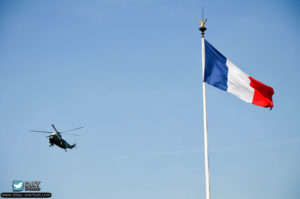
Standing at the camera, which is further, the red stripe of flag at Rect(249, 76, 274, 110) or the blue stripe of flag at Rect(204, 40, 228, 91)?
the red stripe of flag at Rect(249, 76, 274, 110)

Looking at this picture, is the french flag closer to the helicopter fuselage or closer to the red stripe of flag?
the red stripe of flag

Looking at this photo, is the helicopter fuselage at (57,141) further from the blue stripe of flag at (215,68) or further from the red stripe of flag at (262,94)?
the red stripe of flag at (262,94)

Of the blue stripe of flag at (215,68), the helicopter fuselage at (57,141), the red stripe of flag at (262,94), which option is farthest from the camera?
the helicopter fuselage at (57,141)

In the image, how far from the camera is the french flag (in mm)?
18422

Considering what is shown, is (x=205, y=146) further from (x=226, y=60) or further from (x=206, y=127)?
(x=226, y=60)

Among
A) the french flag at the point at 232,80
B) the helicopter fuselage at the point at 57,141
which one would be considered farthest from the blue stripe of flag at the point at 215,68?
the helicopter fuselage at the point at 57,141

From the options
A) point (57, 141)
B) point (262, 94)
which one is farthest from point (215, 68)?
point (57, 141)

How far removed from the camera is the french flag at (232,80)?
725 inches

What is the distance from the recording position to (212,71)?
18516mm

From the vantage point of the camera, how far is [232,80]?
61.0 ft

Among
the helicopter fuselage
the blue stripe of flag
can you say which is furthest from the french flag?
the helicopter fuselage

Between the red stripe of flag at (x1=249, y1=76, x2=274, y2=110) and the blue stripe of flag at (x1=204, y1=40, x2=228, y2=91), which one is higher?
the blue stripe of flag at (x1=204, y1=40, x2=228, y2=91)

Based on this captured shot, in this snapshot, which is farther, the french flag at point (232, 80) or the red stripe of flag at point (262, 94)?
the red stripe of flag at point (262, 94)

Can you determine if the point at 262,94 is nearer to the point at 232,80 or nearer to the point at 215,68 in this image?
the point at 232,80
